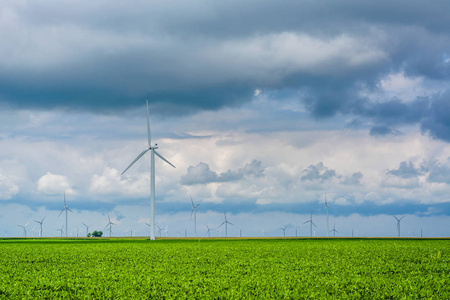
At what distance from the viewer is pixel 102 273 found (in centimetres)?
3175

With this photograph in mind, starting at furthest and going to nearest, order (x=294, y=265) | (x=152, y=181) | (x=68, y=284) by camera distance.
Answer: (x=152, y=181), (x=294, y=265), (x=68, y=284)

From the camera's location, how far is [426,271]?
1291 inches

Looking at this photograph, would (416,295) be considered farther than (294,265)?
No

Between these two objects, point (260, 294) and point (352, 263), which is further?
point (352, 263)

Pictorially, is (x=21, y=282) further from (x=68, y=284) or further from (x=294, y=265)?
(x=294, y=265)

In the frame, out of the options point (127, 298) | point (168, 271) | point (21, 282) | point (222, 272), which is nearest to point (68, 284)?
point (21, 282)

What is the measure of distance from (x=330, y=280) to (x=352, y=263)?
11.6 metres

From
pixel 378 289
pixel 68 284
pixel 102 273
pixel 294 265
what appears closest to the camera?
pixel 378 289

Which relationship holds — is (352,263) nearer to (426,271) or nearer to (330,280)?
(426,271)

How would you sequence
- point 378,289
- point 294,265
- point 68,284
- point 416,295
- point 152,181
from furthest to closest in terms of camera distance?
point 152,181, point 294,265, point 68,284, point 378,289, point 416,295

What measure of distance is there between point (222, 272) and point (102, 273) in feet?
27.5

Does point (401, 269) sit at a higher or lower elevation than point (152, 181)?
lower

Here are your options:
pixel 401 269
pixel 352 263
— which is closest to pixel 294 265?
pixel 352 263

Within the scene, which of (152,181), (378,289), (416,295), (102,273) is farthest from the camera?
(152,181)
